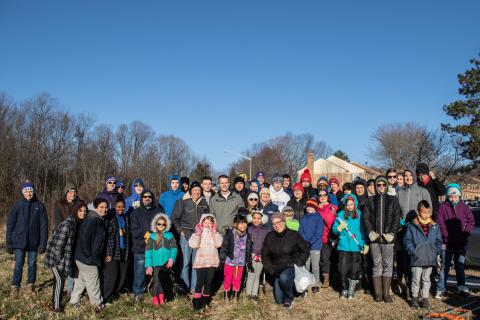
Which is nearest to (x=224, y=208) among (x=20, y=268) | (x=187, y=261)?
(x=187, y=261)

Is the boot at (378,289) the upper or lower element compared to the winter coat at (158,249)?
lower

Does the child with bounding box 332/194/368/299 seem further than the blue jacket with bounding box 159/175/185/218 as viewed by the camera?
No

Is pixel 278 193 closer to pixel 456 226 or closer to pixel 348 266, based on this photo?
pixel 348 266

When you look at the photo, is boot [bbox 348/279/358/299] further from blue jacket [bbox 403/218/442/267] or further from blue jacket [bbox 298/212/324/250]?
blue jacket [bbox 403/218/442/267]

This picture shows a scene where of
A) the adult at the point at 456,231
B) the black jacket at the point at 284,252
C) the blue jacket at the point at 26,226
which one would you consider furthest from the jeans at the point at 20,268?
the adult at the point at 456,231

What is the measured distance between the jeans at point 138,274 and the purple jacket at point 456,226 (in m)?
5.33

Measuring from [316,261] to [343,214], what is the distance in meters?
1.13

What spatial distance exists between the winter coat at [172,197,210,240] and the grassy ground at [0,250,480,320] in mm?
1270

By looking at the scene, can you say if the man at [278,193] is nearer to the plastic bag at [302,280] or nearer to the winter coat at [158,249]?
the plastic bag at [302,280]

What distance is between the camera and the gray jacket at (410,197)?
25.0ft

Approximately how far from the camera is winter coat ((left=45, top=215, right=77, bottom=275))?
6465mm

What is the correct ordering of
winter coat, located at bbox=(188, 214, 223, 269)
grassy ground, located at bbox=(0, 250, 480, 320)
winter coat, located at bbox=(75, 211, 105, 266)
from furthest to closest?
winter coat, located at bbox=(188, 214, 223, 269), winter coat, located at bbox=(75, 211, 105, 266), grassy ground, located at bbox=(0, 250, 480, 320)

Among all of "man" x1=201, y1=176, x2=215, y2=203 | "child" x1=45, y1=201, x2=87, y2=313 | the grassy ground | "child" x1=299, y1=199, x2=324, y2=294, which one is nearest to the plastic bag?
the grassy ground

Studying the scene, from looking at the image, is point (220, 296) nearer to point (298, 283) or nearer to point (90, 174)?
point (298, 283)
